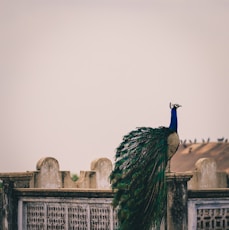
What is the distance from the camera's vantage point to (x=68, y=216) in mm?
23312

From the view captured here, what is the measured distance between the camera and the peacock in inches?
840

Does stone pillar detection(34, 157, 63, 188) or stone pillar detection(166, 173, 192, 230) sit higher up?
stone pillar detection(34, 157, 63, 188)

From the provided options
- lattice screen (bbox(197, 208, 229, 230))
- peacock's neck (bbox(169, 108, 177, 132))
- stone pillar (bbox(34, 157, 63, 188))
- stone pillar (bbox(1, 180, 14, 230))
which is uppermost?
peacock's neck (bbox(169, 108, 177, 132))

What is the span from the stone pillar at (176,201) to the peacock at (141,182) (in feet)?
0.46

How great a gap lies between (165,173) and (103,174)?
22.9 ft

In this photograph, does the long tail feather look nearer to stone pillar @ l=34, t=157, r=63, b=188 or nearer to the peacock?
the peacock

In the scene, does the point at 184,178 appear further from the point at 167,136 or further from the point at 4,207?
the point at 4,207

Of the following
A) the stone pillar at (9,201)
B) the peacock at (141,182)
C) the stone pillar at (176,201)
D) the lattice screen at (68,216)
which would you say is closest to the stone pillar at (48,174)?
the stone pillar at (9,201)

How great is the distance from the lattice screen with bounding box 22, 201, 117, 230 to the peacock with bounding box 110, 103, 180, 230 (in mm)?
704

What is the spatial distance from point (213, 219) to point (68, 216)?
329cm

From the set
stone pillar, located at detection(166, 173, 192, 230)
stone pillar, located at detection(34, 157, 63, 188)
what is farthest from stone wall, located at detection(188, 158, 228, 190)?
stone pillar, located at detection(166, 173, 192, 230)

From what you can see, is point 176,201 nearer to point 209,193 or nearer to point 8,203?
point 209,193

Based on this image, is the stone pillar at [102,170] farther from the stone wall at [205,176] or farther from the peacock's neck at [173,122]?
the peacock's neck at [173,122]

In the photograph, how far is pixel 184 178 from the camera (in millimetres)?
Result: 21641
